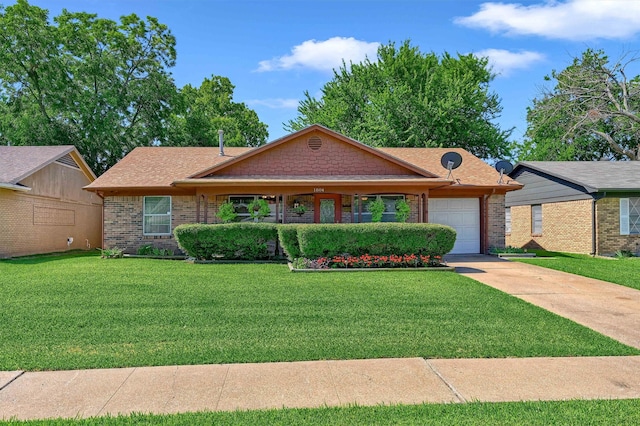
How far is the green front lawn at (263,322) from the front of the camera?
4930mm

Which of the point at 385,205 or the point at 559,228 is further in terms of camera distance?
the point at 559,228

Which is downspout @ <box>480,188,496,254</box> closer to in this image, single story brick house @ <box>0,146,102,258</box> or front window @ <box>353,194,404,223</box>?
front window @ <box>353,194,404,223</box>

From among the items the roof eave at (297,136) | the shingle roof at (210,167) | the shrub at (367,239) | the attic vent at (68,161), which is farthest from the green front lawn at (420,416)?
the attic vent at (68,161)

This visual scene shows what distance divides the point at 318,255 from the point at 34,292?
625cm

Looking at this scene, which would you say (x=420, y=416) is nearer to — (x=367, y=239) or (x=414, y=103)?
(x=367, y=239)

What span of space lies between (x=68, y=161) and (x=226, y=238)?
11.4 m

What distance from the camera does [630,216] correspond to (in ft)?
53.5

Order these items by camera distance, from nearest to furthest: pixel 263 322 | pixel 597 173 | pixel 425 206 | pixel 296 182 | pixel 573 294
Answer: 1. pixel 263 322
2. pixel 573 294
3. pixel 296 182
4. pixel 425 206
5. pixel 597 173

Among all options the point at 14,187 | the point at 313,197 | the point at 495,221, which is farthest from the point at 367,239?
the point at 14,187

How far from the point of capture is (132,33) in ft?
94.2

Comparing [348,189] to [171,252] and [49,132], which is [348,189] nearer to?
[171,252]

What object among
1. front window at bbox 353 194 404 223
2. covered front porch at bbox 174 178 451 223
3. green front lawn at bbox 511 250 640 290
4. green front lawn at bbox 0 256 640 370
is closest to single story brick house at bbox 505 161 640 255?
green front lawn at bbox 511 250 640 290

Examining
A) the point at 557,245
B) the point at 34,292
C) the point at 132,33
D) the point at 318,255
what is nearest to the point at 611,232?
the point at 557,245

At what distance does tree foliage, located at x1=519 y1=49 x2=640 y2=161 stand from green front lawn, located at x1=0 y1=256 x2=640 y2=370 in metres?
26.7
